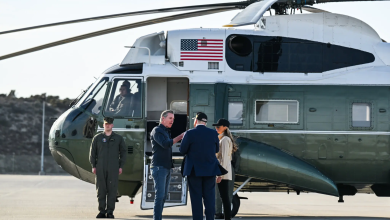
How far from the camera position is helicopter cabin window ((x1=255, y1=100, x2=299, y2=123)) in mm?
14398

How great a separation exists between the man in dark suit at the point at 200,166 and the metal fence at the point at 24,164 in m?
46.8

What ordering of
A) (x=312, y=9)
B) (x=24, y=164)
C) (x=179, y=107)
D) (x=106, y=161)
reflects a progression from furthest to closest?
(x=24, y=164)
(x=179, y=107)
(x=312, y=9)
(x=106, y=161)

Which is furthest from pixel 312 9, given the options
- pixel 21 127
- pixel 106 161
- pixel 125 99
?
pixel 21 127

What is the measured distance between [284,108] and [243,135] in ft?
3.36

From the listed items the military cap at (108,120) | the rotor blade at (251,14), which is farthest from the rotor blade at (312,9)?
the military cap at (108,120)

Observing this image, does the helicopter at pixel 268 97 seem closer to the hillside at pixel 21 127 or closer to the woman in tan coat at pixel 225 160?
the woman in tan coat at pixel 225 160

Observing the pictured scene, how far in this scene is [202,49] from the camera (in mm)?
14508

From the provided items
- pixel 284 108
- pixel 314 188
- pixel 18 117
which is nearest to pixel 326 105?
pixel 284 108

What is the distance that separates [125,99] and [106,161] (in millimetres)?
1539

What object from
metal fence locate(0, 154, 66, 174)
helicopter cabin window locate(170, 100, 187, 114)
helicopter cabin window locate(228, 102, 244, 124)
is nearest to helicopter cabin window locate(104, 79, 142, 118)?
helicopter cabin window locate(170, 100, 187, 114)

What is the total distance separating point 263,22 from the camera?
48.2 ft

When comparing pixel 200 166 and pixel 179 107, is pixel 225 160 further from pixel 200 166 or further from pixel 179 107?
pixel 179 107

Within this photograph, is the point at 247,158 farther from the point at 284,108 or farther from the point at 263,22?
the point at 263,22

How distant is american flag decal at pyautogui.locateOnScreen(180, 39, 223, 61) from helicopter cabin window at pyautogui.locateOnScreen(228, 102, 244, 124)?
3.22ft
